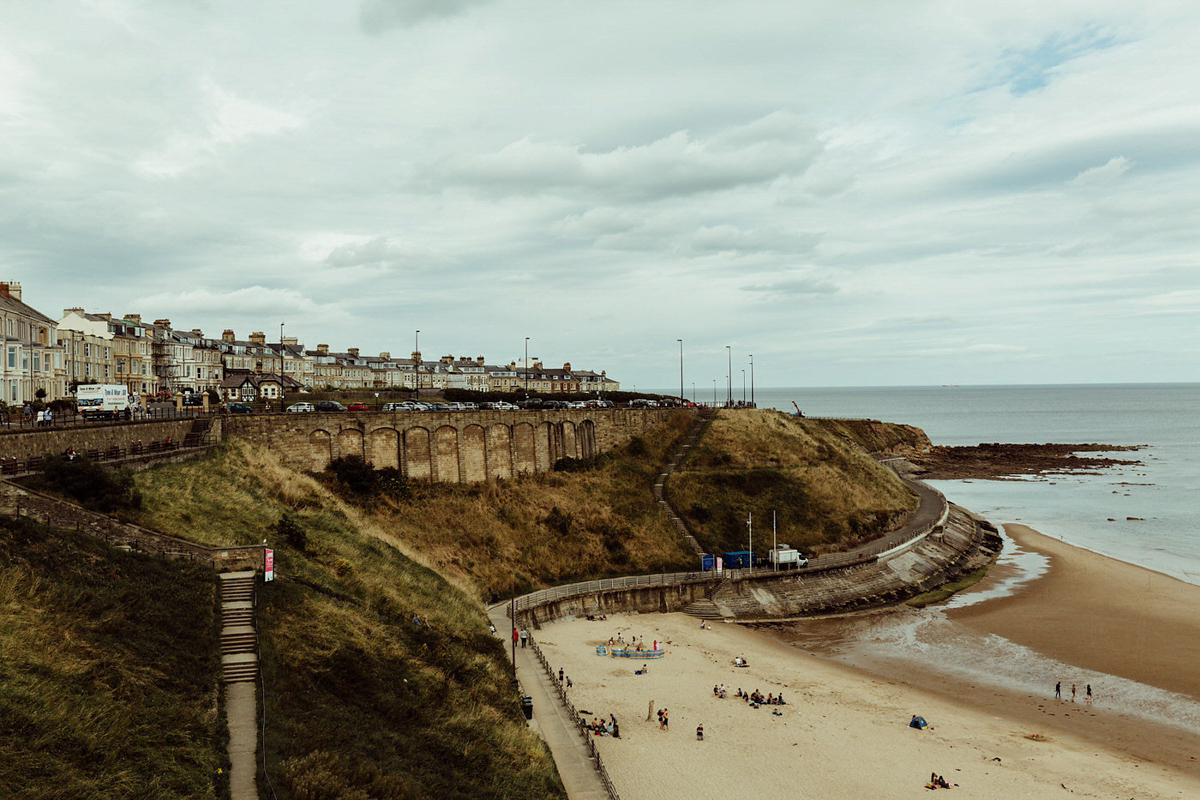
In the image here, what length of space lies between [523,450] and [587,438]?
809 centimetres

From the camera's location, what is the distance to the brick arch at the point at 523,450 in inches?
2761

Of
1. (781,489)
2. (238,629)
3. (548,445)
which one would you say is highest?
(548,445)

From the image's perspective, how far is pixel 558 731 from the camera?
30734 mm

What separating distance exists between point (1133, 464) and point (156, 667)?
15150 cm

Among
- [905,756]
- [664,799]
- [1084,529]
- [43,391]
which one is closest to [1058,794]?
[905,756]

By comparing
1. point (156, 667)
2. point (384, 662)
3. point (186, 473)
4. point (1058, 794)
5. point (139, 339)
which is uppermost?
point (139, 339)

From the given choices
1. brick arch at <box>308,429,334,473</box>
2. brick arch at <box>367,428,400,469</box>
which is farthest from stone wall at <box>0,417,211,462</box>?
brick arch at <box>367,428,400,469</box>

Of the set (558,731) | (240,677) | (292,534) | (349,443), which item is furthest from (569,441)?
(240,677)

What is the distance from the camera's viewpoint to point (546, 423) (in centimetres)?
7312

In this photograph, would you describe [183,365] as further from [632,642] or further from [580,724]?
[580,724]

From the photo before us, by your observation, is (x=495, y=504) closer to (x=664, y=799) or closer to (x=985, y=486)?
(x=664, y=799)

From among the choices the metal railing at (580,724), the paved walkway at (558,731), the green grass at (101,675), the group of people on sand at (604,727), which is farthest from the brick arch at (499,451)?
the green grass at (101,675)

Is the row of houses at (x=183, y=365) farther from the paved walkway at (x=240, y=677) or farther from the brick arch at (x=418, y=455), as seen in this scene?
the paved walkway at (x=240, y=677)

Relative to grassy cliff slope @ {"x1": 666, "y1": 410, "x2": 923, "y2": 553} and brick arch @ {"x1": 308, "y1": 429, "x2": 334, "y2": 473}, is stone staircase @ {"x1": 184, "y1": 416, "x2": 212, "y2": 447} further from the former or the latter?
grassy cliff slope @ {"x1": 666, "y1": 410, "x2": 923, "y2": 553}
